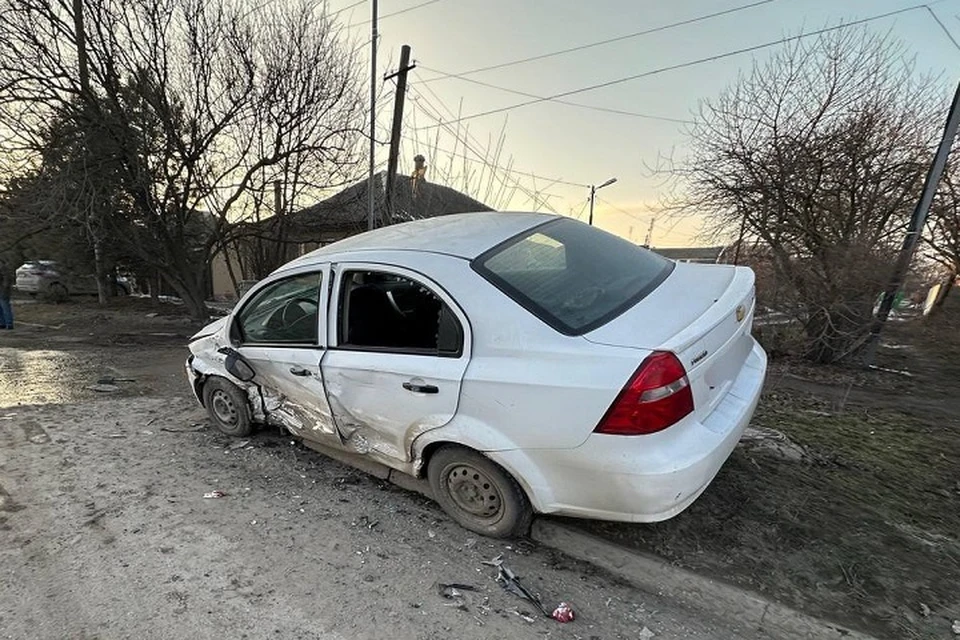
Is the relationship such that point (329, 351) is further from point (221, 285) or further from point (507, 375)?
point (221, 285)

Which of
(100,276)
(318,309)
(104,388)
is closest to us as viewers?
(318,309)

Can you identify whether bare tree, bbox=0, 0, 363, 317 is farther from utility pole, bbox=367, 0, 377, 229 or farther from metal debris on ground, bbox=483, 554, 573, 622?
metal debris on ground, bbox=483, 554, 573, 622

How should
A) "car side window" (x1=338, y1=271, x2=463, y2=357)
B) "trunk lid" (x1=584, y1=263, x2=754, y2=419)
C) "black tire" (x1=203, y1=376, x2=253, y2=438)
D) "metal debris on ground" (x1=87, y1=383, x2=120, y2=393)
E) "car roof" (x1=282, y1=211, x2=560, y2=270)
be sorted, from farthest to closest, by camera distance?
"metal debris on ground" (x1=87, y1=383, x2=120, y2=393), "black tire" (x1=203, y1=376, x2=253, y2=438), "car roof" (x1=282, y1=211, x2=560, y2=270), "car side window" (x1=338, y1=271, x2=463, y2=357), "trunk lid" (x1=584, y1=263, x2=754, y2=419)

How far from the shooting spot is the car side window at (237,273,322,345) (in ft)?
10.9

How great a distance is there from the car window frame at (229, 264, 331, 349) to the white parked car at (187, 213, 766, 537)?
15 millimetres

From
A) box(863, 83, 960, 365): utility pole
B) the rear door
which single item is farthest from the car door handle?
box(863, 83, 960, 365): utility pole

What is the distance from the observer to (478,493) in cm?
276

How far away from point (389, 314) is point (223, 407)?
77.3 inches

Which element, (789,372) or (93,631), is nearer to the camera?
(93,631)

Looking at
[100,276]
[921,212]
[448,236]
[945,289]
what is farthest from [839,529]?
[100,276]

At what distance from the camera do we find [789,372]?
7949 mm

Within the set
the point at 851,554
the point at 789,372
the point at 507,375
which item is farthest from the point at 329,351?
the point at 789,372

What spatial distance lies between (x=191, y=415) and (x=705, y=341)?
182 inches

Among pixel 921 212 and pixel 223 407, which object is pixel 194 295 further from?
pixel 921 212
